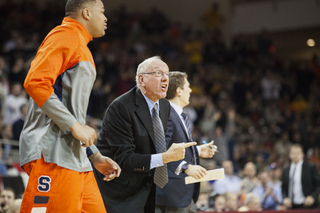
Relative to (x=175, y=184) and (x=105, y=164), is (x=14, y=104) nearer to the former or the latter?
(x=175, y=184)

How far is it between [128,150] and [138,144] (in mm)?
130

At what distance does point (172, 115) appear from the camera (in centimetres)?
339

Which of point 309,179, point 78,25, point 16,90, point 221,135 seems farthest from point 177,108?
point 221,135

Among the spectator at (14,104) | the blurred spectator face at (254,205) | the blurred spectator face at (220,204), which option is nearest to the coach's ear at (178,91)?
the blurred spectator face at (220,204)

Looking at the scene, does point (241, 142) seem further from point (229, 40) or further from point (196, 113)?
point (229, 40)

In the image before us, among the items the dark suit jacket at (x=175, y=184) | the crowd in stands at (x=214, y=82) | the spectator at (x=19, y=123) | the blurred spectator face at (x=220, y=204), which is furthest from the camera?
the crowd in stands at (x=214, y=82)

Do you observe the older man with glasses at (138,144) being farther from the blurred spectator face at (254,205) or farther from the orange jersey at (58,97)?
the blurred spectator face at (254,205)

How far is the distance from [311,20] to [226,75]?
3790mm

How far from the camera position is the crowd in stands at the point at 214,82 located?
331 inches

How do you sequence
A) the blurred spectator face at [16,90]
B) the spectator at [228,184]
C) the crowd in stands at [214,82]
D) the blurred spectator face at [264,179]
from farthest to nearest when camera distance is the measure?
1. the crowd in stands at [214,82]
2. the blurred spectator face at [16,90]
3. the spectator at [228,184]
4. the blurred spectator face at [264,179]

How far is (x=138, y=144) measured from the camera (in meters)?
2.78

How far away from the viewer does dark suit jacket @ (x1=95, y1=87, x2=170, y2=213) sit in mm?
2688

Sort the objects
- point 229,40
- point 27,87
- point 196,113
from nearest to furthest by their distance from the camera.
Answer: point 27,87 < point 196,113 < point 229,40

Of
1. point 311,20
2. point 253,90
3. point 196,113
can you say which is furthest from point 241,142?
point 311,20
